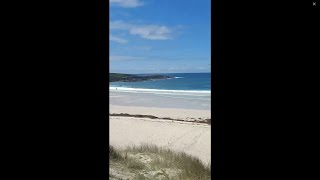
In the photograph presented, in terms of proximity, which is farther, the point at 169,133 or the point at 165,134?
the point at 169,133

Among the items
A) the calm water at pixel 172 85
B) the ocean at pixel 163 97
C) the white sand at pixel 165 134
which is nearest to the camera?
the white sand at pixel 165 134

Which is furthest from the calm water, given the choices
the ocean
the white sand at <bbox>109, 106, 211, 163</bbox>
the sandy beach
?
the white sand at <bbox>109, 106, 211, 163</bbox>

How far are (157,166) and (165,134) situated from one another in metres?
3.59

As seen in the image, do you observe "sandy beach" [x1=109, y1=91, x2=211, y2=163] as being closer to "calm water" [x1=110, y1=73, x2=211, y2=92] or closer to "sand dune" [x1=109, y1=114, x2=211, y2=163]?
"sand dune" [x1=109, y1=114, x2=211, y2=163]

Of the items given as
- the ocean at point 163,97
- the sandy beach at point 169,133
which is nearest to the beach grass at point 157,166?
the sandy beach at point 169,133

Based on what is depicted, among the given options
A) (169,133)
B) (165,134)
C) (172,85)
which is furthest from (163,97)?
(172,85)

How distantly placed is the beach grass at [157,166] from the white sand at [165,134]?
983 mm

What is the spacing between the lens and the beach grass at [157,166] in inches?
151

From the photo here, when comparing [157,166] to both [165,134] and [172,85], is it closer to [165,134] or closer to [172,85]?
[165,134]

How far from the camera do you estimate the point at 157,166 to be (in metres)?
4.25

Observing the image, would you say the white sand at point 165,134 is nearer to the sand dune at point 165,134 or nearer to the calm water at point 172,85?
the sand dune at point 165,134
